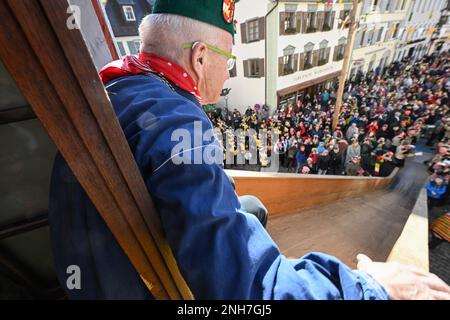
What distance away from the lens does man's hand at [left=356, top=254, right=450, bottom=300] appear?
0.78m

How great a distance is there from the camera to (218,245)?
0.62m

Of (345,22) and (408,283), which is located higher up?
(408,283)

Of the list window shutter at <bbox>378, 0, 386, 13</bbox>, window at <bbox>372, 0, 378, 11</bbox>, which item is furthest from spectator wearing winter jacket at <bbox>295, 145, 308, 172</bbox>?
window shutter at <bbox>378, 0, 386, 13</bbox>

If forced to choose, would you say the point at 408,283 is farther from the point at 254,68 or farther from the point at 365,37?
the point at 365,37

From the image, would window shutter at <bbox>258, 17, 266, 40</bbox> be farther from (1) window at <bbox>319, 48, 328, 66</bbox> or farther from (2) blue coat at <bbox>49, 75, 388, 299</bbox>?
(2) blue coat at <bbox>49, 75, 388, 299</bbox>

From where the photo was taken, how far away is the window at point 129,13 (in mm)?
12797

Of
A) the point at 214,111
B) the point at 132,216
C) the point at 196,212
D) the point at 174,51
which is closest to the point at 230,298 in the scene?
the point at 196,212

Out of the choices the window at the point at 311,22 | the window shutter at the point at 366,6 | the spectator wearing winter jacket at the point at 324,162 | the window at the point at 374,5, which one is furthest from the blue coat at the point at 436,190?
the window at the point at 374,5

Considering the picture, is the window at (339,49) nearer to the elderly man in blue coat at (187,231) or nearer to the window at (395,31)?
the window at (395,31)

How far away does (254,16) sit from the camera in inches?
431

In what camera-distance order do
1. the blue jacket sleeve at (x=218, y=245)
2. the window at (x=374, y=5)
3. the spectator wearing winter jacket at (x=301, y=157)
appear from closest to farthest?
the blue jacket sleeve at (x=218, y=245) → the spectator wearing winter jacket at (x=301, y=157) → the window at (x=374, y=5)

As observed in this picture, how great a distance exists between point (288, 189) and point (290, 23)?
11693 mm

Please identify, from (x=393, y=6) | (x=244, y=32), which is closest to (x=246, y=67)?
(x=244, y=32)

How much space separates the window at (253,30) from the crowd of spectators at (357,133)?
12.1ft
